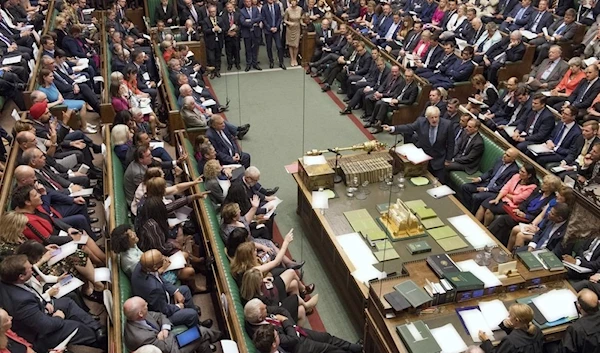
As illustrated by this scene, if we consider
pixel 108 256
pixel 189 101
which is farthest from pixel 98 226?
pixel 189 101

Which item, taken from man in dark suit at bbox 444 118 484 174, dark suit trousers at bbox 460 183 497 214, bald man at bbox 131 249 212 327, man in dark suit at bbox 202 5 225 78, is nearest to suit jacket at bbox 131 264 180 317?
bald man at bbox 131 249 212 327

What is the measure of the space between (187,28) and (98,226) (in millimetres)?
5854

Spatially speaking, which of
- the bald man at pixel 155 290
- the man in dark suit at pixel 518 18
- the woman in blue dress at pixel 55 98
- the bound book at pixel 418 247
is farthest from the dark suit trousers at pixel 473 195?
the man in dark suit at pixel 518 18

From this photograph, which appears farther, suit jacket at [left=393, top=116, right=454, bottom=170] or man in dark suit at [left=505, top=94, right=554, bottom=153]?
man in dark suit at [left=505, top=94, right=554, bottom=153]

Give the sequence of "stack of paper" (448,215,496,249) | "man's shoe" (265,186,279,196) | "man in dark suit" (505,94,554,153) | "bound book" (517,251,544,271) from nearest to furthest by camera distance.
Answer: "bound book" (517,251,544,271), "stack of paper" (448,215,496,249), "man's shoe" (265,186,279,196), "man in dark suit" (505,94,554,153)

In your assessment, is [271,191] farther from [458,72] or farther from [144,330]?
[458,72]

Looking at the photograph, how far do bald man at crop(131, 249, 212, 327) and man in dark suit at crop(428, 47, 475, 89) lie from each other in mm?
5317

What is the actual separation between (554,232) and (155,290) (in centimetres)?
326

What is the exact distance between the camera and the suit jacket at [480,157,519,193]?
5.33m

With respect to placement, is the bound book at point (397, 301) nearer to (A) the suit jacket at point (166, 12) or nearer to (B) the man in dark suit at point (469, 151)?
(B) the man in dark suit at point (469, 151)

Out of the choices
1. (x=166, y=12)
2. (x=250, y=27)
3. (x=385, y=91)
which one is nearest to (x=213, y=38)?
(x=250, y=27)

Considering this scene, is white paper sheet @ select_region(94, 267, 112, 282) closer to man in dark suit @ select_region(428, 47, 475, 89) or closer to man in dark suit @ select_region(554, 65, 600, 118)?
man in dark suit @ select_region(428, 47, 475, 89)

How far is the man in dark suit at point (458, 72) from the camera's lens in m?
7.64

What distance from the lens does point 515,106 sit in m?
6.61
